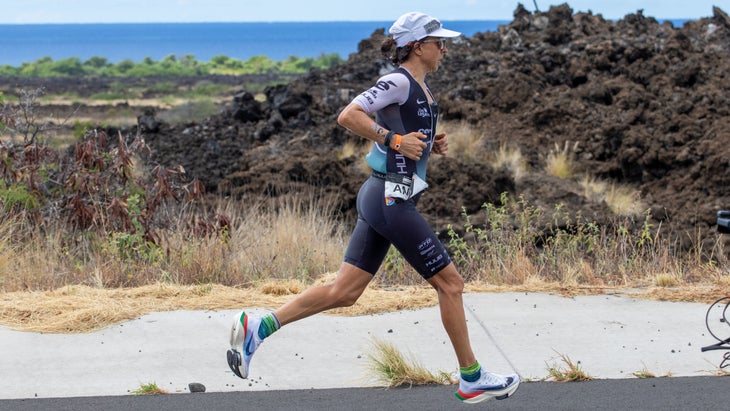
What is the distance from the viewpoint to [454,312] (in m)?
5.37

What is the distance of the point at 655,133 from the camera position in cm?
1689

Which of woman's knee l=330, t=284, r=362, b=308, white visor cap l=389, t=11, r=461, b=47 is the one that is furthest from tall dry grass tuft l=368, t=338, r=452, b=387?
white visor cap l=389, t=11, r=461, b=47

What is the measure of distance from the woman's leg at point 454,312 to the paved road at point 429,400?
0.28 metres

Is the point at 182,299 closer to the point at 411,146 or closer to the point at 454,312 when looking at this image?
the point at 454,312

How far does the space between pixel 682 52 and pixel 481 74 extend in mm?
4003

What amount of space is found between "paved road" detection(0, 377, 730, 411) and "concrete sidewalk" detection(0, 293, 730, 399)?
0.13m

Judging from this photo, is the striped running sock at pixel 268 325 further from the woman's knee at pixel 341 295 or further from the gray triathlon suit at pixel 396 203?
the gray triathlon suit at pixel 396 203

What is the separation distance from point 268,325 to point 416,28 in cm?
173

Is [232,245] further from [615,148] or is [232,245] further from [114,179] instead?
[615,148]

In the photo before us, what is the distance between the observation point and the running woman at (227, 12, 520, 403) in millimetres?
5316

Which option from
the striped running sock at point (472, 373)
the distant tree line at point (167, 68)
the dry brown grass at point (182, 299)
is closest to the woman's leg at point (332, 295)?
the striped running sock at point (472, 373)

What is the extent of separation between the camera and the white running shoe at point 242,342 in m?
5.51

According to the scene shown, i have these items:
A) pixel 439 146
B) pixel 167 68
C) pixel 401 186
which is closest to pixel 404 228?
pixel 401 186

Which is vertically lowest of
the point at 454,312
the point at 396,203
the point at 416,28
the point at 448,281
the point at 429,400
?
the point at 429,400
